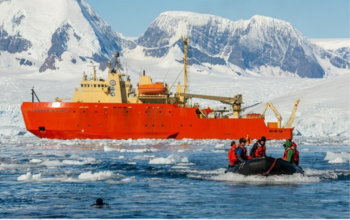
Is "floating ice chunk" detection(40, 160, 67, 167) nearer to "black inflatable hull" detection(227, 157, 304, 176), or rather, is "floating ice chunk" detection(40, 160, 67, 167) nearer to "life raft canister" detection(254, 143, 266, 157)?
"black inflatable hull" detection(227, 157, 304, 176)

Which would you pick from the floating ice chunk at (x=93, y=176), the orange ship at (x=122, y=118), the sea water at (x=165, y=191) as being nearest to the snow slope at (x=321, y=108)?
the orange ship at (x=122, y=118)

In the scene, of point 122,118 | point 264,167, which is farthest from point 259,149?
point 122,118

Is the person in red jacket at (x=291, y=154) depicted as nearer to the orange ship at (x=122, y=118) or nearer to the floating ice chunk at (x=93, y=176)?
the floating ice chunk at (x=93, y=176)

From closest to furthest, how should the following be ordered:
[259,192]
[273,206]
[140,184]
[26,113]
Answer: [273,206], [259,192], [140,184], [26,113]

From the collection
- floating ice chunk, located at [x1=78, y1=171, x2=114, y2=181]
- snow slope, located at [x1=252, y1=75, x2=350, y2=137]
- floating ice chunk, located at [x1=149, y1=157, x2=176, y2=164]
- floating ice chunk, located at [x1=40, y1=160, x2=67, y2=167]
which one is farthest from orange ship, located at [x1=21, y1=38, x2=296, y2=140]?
floating ice chunk, located at [x1=78, y1=171, x2=114, y2=181]

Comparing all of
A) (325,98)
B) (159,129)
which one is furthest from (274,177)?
(325,98)

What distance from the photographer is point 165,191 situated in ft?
64.1

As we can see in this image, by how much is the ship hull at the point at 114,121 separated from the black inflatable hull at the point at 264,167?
100 ft

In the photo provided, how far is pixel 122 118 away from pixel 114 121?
2.13 feet

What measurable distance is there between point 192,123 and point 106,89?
23.5ft

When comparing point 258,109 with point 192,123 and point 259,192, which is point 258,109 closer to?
point 192,123

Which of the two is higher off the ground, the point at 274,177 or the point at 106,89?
the point at 106,89

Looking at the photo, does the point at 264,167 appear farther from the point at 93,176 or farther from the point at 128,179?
the point at 93,176

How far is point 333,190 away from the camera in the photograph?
64.4 ft
